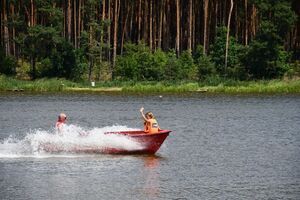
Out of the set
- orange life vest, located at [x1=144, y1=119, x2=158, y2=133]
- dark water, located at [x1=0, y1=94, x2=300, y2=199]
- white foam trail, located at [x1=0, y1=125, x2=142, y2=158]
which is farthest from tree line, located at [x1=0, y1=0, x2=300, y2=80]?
white foam trail, located at [x1=0, y1=125, x2=142, y2=158]

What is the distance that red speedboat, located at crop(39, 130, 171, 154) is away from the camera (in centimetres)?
3475

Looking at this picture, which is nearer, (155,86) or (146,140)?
(146,140)

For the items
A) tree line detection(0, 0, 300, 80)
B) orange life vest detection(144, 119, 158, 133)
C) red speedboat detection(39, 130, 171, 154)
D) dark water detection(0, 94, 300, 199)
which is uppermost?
tree line detection(0, 0, 300, 80)

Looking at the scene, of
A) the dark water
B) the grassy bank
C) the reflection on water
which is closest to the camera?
the reflection on water

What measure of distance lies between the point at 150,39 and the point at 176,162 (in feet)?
195

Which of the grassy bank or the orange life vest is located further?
the grassy bank

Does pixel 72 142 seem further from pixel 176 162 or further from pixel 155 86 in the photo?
pixel 155 86

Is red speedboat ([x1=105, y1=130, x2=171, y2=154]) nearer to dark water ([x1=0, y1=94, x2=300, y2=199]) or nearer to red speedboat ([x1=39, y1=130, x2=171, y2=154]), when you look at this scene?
red speedboat ([x1=39, y1=130, x2=171, y2=154])

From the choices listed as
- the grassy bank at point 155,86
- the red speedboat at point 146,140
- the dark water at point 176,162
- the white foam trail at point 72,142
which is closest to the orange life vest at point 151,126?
the red speedboat at point 146,140

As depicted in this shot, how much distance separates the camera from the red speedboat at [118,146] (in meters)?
34.8

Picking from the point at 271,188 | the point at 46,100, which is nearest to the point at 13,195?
the point at 271,188

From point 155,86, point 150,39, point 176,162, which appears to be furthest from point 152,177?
point 150,39

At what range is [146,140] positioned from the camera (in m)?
34.9

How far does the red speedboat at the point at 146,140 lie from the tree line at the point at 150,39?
46778 millimetres
